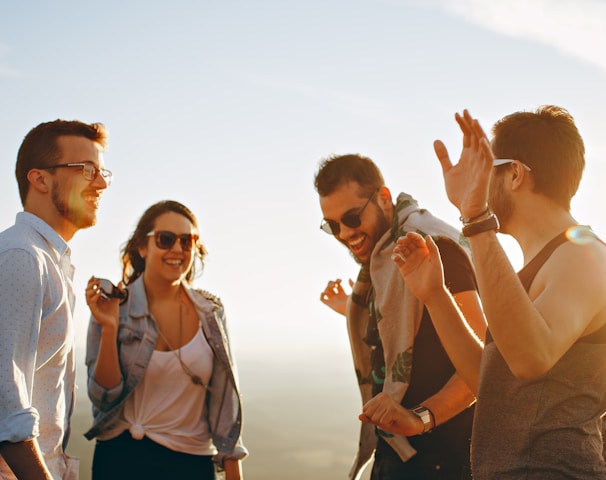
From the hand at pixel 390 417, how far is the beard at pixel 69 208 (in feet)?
5.45

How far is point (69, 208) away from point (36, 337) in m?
0.83

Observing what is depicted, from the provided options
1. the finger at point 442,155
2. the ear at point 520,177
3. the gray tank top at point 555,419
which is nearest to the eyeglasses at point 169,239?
the finger at point 442,155

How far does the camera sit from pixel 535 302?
2.35m

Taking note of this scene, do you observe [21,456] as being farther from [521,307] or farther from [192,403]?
[192,403]

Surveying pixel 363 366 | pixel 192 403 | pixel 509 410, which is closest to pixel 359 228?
pixel 363 366

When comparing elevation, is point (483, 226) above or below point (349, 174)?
below

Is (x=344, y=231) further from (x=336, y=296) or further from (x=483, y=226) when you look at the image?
(x=483, y=226)

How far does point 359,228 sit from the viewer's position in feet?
14.6

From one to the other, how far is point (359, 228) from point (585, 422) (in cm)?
228

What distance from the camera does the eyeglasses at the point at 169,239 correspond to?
5598 mm

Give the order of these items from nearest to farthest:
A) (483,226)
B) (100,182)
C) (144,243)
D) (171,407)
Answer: (483,226) < (100,182) < (171,407) < (144,243)

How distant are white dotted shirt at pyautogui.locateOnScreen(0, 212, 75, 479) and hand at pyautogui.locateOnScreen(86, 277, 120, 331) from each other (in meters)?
1.47

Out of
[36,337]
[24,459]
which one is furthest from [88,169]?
[24,459]

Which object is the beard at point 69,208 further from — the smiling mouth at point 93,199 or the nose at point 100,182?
the nose at point 100,182
